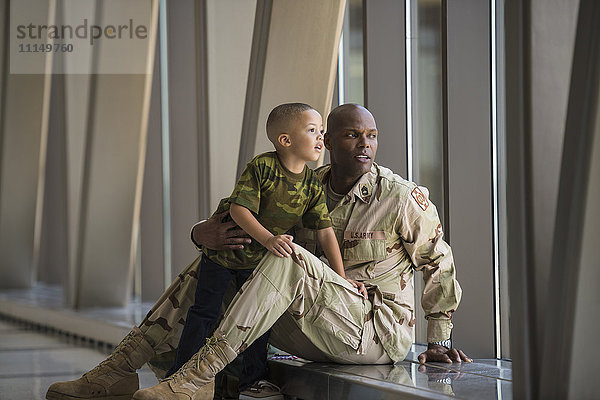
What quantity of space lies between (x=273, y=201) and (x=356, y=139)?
17.5 inches

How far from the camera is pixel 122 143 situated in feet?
21.6

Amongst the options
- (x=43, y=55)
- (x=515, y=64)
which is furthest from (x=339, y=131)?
(x=43, y=55)

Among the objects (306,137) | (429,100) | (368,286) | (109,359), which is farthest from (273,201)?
(429,100)

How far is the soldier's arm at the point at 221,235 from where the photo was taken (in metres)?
3.26

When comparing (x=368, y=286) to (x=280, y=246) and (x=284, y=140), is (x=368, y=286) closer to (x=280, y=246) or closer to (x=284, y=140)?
(x=280, y=246)

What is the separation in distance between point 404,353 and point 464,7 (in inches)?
70.4

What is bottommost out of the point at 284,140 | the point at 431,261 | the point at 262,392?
the point at 262,392

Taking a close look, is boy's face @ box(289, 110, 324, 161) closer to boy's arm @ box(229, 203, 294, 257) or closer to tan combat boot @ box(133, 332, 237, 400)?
boy's arm @ box(229, 203, 294, 257)

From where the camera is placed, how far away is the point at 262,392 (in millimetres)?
3453

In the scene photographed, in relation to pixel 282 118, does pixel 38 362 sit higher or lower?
lower

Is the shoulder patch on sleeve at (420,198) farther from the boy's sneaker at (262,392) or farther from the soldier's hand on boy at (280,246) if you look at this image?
the boy's sneaker at (262,392)

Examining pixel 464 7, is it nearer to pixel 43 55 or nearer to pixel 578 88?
pixel 578 88

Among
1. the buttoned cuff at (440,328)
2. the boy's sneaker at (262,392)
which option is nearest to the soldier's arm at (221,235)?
the boy's sneaker at (262,392)

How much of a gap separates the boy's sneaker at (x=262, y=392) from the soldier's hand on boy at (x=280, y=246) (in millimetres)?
721
